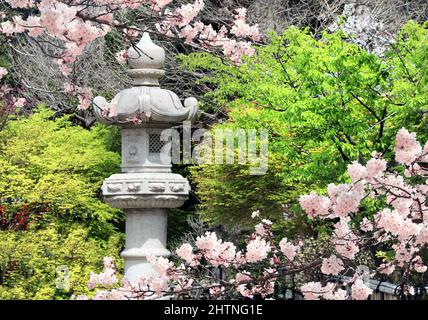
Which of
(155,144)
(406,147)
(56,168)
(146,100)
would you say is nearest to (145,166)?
(155,144)

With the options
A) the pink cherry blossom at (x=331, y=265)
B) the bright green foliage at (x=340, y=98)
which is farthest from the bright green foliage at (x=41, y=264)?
the pink cherry blossom at (x=331, y=265)

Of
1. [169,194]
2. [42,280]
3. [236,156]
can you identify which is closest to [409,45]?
[169,194]

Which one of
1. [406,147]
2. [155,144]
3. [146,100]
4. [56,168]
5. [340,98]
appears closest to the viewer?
[406,147]

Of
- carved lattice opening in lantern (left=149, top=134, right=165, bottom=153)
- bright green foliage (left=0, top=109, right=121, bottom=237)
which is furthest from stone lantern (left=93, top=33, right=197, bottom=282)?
bright green foliage (left=0, top=109, right=121, bottom=237)

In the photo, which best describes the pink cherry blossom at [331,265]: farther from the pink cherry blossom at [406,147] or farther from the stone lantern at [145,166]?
the stone lantern at [145,166]

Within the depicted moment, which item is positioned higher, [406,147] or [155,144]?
[155,144]

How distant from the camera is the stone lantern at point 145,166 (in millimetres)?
11281

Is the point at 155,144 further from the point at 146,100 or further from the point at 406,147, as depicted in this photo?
the point at 406,147

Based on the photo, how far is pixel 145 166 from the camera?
37.8ft

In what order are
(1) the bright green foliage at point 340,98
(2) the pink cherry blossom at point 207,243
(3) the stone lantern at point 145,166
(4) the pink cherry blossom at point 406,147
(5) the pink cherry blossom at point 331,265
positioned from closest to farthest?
(4) the pink cherry blossom at point 406,147 → (5) the pink cherry blossom at point 331,265 → (2) the pink cherry blossom at point 207,243 → (3) the stone lantern at point 145,166 → (1) the bright green foliage at point 340,98

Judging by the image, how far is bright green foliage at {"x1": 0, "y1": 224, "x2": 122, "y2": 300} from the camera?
515 inches

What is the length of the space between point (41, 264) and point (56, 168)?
2.94 m

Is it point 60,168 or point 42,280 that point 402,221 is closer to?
point 42,280

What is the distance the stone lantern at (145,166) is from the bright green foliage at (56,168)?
298 cm
